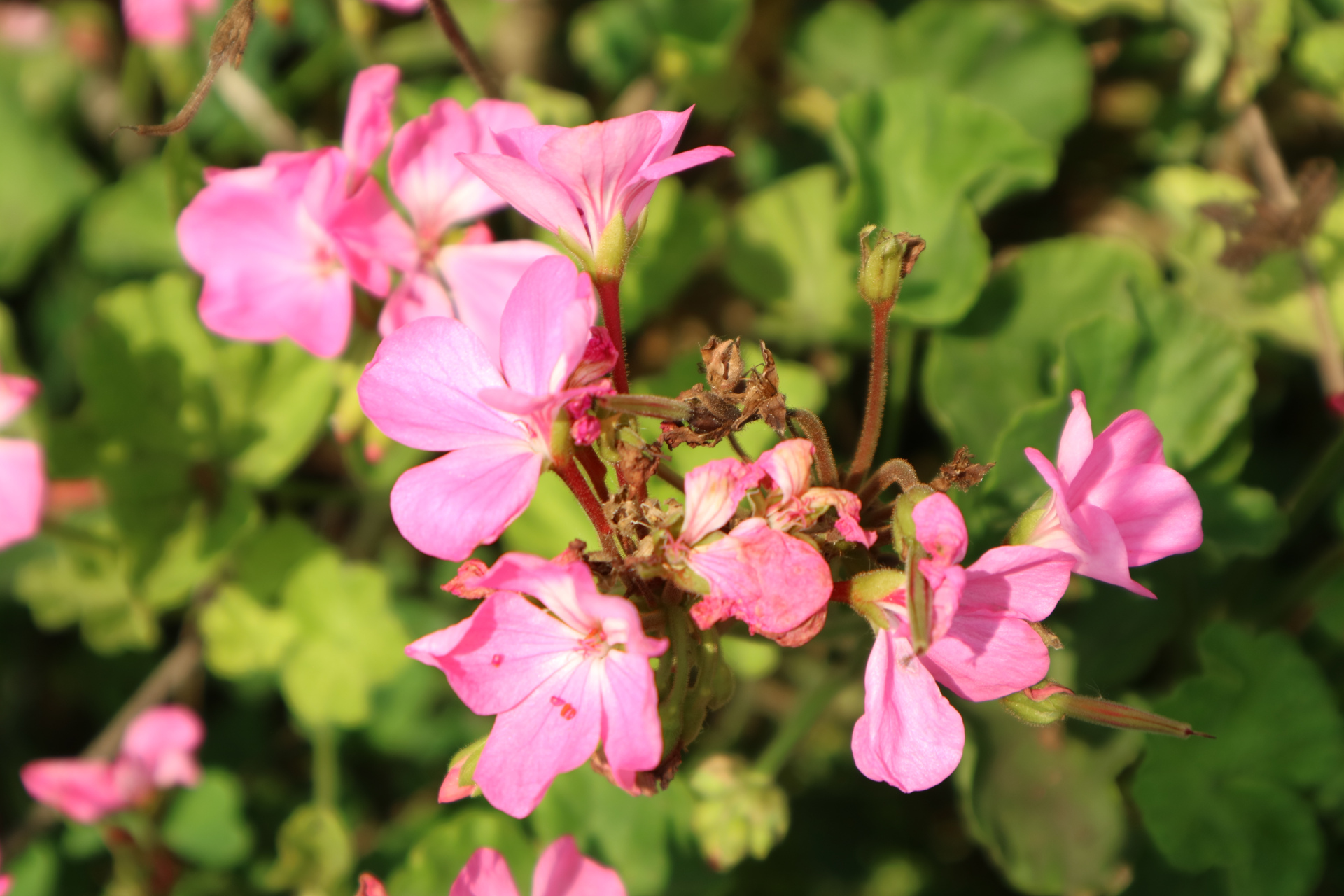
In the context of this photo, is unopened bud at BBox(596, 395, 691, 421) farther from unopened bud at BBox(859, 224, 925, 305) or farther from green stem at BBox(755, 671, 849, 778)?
green stem at BBox(755, 671, 849, 778)

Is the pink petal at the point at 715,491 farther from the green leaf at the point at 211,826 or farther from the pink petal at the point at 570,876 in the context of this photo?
the green leaf at the point at 211,826

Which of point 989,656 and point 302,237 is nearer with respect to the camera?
point 989,656

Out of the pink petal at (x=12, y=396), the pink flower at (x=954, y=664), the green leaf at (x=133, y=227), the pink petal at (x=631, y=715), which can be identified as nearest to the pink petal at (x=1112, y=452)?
the pink flower at (x=954, y=664)

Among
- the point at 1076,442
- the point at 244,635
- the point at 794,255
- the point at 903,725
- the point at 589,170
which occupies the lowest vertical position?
the point at 244,635

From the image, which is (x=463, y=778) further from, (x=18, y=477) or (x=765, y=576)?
(x=18, y=477)

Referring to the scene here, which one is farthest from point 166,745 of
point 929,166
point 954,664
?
point 929,166

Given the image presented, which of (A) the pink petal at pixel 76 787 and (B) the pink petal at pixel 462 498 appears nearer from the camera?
(B) the pink petal at pixel 462 498

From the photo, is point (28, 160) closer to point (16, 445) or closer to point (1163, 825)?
point (16, 445)
